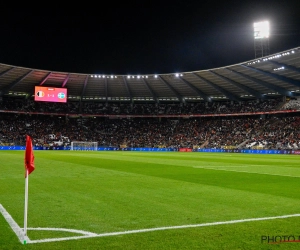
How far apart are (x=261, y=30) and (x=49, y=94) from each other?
136 feet

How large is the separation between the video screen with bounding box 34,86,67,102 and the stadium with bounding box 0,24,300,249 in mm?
202

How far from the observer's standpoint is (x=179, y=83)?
7294cm

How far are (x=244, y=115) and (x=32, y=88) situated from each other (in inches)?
1939

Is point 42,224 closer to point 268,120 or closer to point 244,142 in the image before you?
point 244,142

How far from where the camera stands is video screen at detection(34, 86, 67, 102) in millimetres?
66000

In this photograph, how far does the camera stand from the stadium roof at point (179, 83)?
2224 inches

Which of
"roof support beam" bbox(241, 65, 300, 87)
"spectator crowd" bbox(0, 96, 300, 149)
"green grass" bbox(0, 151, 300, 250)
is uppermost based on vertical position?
"roof support beam" bbox(241, 65, 300, 87)

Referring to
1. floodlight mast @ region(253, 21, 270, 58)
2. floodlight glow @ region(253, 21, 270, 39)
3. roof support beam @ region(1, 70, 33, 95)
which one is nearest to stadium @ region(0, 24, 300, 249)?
roof support beam @ region(1, 70, 33, 95)

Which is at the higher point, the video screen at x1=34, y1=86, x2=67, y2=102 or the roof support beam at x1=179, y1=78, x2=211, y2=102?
the roof support beam at x1=179, y1=78, x2=211, y2=102

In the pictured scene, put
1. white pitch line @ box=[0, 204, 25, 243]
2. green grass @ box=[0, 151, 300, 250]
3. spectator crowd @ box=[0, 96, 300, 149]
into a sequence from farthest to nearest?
spectator crowd @ box=[0, 96, 300, 149], white pitch line @ box=[0, 204, 25, 243], green grass @ box=[0, 151, 300, 250]

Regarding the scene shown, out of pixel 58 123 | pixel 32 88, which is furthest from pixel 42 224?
pixel 58 123

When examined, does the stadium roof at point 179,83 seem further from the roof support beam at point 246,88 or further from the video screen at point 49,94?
the video screen at point 49,94

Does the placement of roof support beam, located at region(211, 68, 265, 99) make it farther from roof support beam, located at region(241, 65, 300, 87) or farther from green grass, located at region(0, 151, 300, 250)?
green grass, located at region(0, 151, 300, 250)

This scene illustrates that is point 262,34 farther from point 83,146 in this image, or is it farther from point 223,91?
point 83,146
